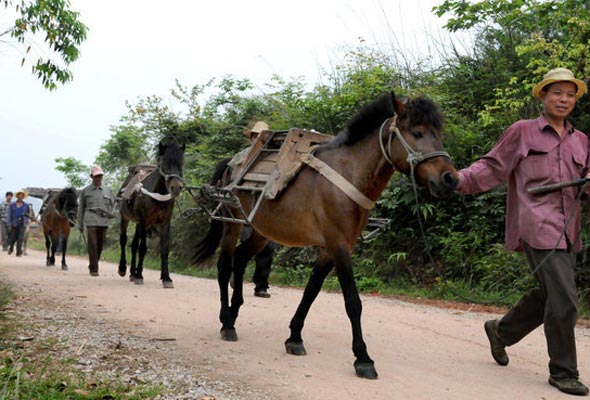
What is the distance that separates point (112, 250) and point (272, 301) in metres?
14.2

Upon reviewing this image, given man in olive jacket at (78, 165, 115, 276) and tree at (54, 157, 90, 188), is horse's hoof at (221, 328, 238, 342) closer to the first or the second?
man in olive jacket at (78, 165, 115, 276)

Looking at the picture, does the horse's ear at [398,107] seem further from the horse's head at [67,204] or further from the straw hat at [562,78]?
the horse's head at [67,204]

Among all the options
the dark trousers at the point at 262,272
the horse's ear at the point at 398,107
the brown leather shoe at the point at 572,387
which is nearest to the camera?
the brown leather shoe at the point at 572,387

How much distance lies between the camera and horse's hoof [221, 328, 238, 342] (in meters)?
A: 5.84

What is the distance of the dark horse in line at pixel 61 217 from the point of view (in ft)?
48.5

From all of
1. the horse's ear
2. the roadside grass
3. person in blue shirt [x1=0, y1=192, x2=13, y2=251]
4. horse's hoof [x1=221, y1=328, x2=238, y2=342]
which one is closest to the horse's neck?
the horse's ear

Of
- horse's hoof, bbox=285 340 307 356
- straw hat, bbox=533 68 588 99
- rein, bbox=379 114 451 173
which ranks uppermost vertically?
straw hat, bbox=533 68 588 99

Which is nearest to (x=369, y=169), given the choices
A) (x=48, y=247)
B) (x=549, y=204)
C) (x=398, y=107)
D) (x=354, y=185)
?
(x=354, y=185)

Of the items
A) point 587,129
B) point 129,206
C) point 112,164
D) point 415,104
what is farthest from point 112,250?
point 415,104

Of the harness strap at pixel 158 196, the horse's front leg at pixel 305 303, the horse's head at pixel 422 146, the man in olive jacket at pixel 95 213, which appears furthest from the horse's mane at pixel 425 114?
the man in olive jacket at pixel 95 213

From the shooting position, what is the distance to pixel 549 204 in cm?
440

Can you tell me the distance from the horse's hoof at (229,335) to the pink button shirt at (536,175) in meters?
2.68

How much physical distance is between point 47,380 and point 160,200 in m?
7.08

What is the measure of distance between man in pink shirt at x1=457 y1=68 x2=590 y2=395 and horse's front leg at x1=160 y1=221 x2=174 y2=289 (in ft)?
22.4
